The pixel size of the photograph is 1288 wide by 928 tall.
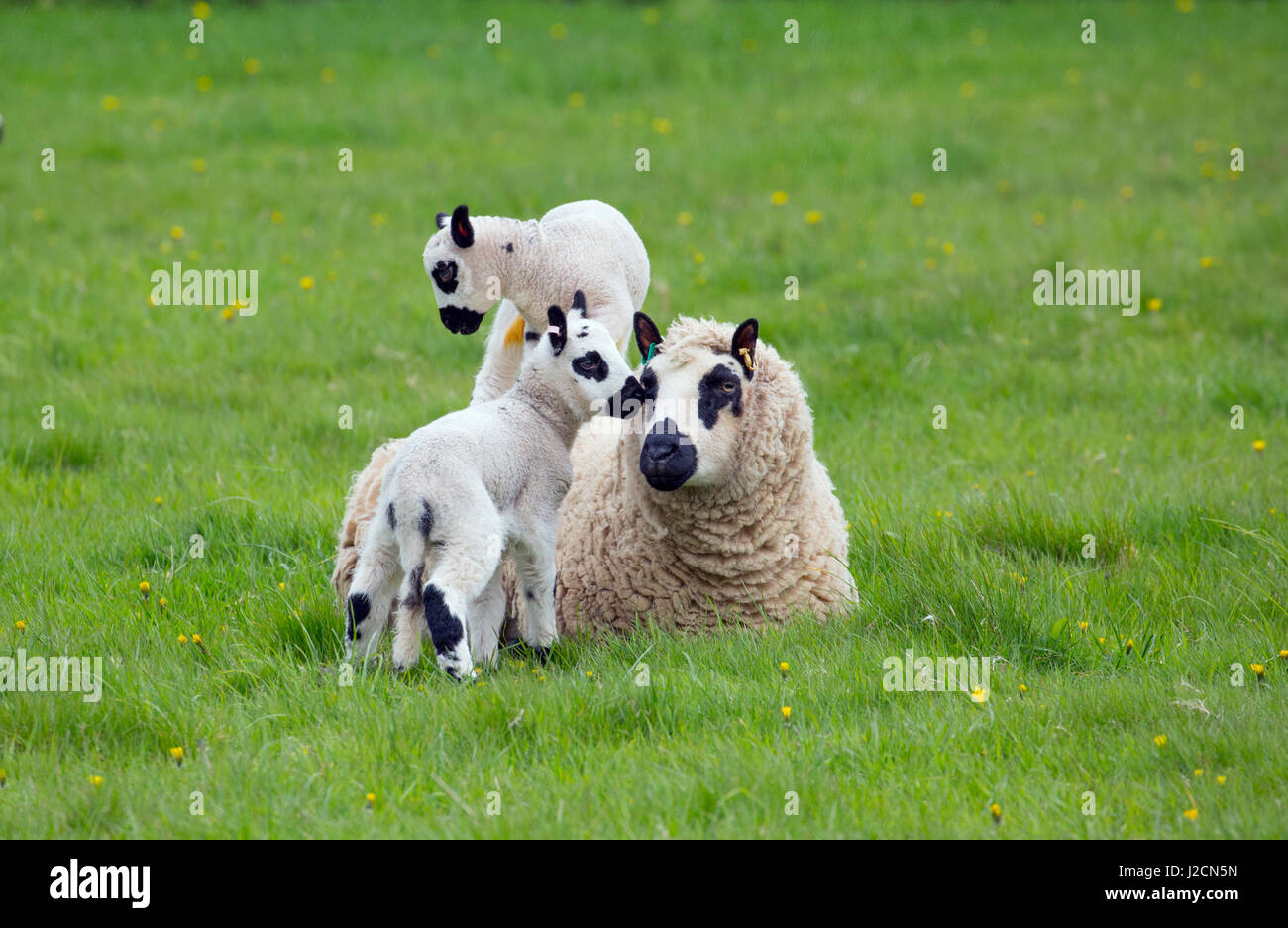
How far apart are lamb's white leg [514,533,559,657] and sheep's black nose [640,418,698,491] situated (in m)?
0.42

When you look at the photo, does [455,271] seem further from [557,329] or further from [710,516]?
[710,516]

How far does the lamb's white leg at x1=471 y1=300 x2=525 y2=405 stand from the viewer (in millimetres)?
5379

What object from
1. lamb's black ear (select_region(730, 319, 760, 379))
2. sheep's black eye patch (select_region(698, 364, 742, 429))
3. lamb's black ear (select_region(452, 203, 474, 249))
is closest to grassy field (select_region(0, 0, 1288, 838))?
sheep's black eye patch (select_region(698, 364, 742, 429))

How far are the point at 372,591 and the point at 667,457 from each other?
114cm

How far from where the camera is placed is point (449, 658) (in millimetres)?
4289

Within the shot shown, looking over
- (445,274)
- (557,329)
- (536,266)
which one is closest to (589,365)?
(557,329)

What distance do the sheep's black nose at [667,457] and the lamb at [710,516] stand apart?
0.07ft

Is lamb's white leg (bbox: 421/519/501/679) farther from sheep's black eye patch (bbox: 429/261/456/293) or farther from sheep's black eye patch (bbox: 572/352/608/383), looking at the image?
sheep's black eye patch (bbox: 429/261/456/293)

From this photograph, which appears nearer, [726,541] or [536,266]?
[536,266]

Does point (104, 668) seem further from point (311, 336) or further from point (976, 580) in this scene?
point (311, 336)

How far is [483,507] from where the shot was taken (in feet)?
14.3

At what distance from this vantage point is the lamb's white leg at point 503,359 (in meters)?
5.38

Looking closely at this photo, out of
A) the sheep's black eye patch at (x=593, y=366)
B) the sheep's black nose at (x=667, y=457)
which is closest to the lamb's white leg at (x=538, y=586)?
the sheep's black nose at (x=667, y=457)
